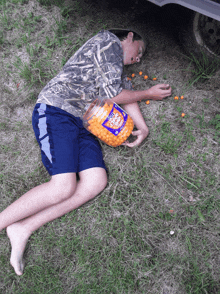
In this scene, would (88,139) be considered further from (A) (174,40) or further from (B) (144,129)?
(A) (174,40)

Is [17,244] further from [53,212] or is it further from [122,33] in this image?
[122,33]

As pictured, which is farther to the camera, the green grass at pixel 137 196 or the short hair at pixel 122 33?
the short hair at pixel 122 33

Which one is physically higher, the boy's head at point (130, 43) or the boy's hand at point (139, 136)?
the boy's head at point (130, 43)

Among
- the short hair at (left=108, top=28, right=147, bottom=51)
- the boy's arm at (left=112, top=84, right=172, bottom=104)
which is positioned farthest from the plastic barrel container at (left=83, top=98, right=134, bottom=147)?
the short hair at (left=108, top=28, right=147, bottom=51)

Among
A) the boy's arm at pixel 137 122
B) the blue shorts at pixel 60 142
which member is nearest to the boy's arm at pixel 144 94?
the boy's arm at pixel 137 122

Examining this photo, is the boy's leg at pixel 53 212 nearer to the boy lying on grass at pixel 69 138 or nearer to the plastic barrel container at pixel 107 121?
the boy lying on grass at pixel 69 138

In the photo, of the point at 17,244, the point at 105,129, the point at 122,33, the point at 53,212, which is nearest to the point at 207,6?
the point at 122,33

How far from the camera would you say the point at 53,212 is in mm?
2076

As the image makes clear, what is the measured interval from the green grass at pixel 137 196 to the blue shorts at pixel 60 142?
341 millimetres

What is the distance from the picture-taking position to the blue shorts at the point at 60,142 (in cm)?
192

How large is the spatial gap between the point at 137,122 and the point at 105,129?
1.49ft

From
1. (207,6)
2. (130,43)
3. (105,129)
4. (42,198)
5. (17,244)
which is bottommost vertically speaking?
(17,244)

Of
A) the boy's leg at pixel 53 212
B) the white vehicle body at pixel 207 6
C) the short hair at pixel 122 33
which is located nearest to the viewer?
the white vehicle body at pixel 207 6

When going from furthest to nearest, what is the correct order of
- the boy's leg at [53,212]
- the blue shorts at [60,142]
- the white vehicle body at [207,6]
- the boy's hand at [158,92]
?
the boy's hand at [158,92] → the boy's leg at [53,212] → the blue shorts at [60,142] → the white vehicle body at [207,6]
